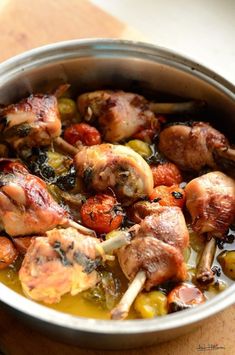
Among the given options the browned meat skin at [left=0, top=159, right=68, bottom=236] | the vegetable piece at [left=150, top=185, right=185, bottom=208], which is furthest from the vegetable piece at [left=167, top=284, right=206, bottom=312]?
the browned meat skin at [left=0, top=159, right=68, bottom=236]

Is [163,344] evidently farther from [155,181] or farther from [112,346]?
[155,181]

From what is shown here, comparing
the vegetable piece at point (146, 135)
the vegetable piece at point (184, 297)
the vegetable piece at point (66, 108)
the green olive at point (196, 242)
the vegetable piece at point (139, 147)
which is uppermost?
the vegetable piece at point (146, 135)

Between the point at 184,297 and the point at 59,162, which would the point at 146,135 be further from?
the point at 184,297

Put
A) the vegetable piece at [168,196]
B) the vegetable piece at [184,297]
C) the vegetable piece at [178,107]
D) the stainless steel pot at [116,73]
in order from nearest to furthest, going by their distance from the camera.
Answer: the vegetable piece at [184,297]
the vegetable piece at [168,196]
the stainless steel pot at [116,73]
the vegetable piece at [178,107]

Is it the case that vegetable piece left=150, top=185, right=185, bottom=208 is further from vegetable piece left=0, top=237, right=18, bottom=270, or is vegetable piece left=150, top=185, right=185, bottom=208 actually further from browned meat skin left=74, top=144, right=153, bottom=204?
vegetable piece left=0, top=237, right=18, bottom=270

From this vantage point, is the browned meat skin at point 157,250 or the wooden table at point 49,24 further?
the wooden table at point 49,24

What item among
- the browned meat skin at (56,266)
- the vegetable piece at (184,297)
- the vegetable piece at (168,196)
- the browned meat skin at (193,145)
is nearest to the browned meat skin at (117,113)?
the browned meat skin at (193,145)

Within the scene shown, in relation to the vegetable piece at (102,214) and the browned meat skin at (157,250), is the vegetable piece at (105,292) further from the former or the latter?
the vegetable piece at (102,214)
